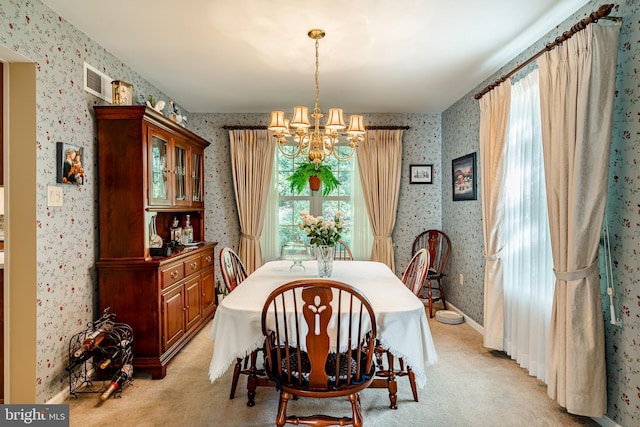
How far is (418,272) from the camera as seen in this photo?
2701mm

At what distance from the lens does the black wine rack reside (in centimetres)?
255

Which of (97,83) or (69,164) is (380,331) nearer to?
(69,164)

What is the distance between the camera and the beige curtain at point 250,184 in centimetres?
479

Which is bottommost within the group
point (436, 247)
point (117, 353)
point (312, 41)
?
point (117, 353)

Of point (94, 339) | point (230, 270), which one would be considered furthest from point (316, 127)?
point (94, 339)

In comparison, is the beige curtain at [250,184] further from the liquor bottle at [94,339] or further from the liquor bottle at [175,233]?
the liquor bottle at [94,339]

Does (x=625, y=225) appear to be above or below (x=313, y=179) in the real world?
below

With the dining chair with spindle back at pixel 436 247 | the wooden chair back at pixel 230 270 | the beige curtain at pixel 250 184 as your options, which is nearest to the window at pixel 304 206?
the beige curtain at pixel 250 184

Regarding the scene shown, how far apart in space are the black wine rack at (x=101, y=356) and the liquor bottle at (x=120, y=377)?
41mm

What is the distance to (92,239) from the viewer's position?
9.14 feet

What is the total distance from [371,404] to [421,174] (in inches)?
128

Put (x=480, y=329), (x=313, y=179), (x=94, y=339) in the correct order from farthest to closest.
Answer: (x=313, y=179) → (x=480, y=329) → (x=94, y=339)

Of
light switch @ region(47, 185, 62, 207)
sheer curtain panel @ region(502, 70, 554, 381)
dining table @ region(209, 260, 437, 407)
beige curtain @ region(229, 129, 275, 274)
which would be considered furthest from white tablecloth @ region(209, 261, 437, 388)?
beige curtain @ region(229, 129, 275, 274)

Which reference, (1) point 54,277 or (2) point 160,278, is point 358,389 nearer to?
(2) point 160,278
